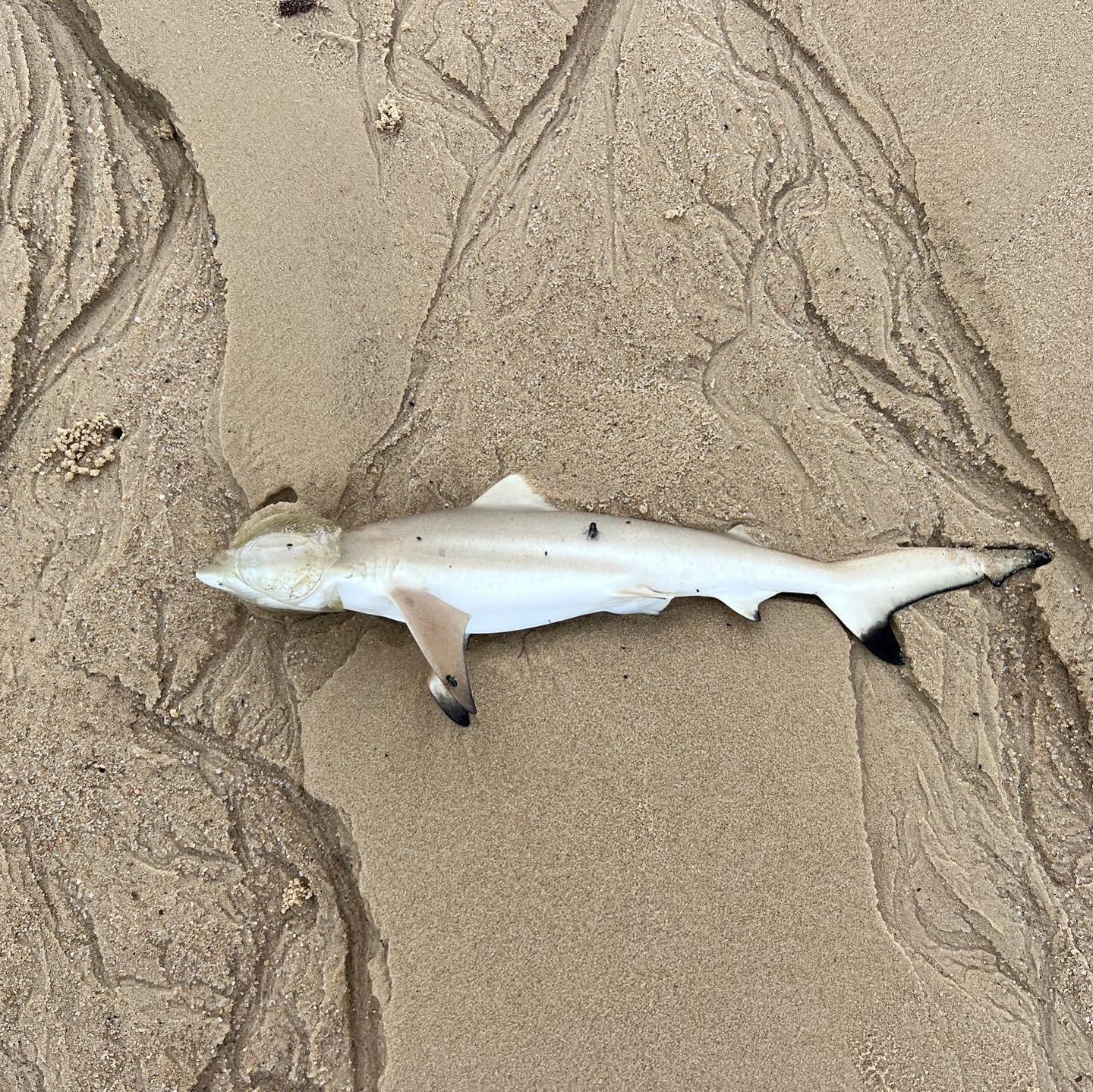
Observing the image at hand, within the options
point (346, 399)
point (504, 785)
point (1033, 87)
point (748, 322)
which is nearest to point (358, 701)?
point (504, 785)

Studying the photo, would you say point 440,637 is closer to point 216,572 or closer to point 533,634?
point 533,634

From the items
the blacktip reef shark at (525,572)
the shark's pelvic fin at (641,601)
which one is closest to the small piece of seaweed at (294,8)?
the blacktip reef shark at (525,572)

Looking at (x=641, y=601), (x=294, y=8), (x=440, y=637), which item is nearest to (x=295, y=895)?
(x=440, y=637)

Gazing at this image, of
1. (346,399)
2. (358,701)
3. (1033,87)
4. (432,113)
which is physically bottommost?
(358,701)

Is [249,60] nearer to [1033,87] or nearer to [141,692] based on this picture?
[141,692]

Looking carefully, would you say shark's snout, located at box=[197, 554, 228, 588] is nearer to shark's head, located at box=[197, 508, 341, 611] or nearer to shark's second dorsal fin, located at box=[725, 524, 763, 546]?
shark's head, located at box=[197, 508, 341, 611]

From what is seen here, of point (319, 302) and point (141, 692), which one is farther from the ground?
point (319, 302)
